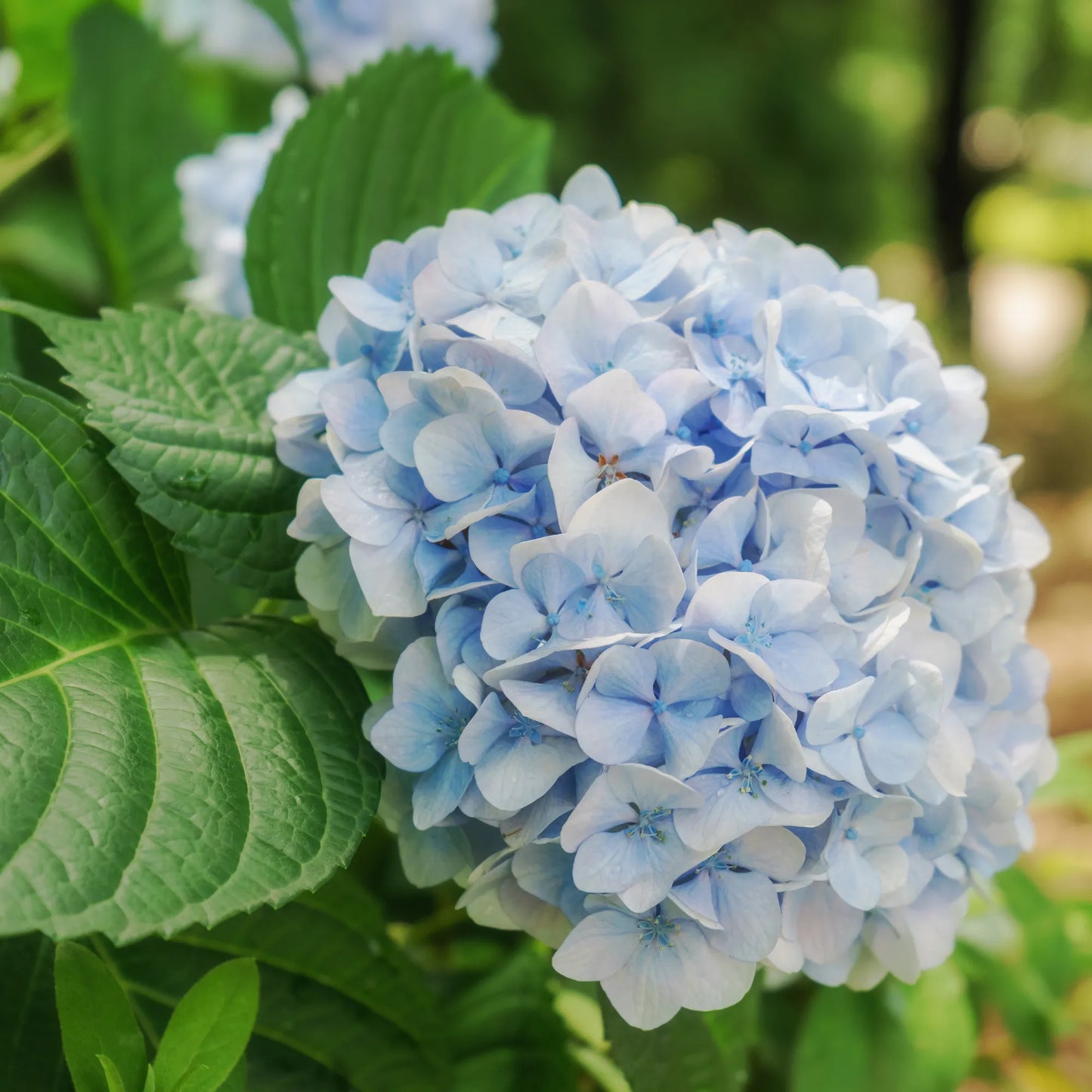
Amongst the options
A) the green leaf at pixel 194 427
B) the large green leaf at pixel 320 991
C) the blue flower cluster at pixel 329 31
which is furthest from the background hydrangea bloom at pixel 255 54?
the large green leaf at pixel 320 991

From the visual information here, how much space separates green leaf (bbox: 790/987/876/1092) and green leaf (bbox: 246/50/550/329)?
0.45 metres

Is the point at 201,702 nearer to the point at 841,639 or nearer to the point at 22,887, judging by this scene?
the point at 22,887

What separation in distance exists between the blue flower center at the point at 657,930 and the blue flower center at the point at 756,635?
0.10 metres

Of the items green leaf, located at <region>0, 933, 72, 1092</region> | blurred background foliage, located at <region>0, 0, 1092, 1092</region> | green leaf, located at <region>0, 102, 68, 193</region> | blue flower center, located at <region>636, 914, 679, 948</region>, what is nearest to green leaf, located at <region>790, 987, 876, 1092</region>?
blurred background foliage, located at <region>0, 0, 1092, 1092</region>

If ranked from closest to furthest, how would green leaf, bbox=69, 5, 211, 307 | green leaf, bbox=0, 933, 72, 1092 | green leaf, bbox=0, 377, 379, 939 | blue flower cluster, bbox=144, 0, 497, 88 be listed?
green leaf, bbox=0, 377, 379, 939 < green leaf, bbox=0, 933, 72, 1092 < green leaf, bbox=69, 5, 211, 307 < blue flower cluster, bbox=144, 0, 497, 88

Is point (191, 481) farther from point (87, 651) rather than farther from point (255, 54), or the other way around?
point (255, 54)

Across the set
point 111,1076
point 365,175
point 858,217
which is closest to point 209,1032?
point 111,1076

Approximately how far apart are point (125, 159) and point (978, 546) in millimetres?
579

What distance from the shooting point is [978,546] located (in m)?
0.44

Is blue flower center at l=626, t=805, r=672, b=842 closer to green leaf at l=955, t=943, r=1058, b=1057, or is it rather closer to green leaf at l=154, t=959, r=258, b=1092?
green leaf at l=154, t=959, r=258, b=1092

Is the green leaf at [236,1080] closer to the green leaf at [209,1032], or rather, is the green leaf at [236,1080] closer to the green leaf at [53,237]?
the green leaf at [209,1032]

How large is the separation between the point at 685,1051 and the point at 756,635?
0.20 metres

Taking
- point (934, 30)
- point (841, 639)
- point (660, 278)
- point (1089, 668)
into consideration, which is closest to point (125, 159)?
point (660, 278)

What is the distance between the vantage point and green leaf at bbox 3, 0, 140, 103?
71cm
